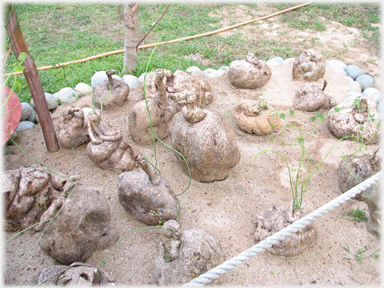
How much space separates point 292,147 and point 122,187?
2111 mm

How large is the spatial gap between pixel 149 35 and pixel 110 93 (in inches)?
118

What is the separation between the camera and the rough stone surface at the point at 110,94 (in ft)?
13.3

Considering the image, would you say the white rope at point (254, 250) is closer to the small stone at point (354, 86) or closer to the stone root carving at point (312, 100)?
the stone root carving at point (312, 100)

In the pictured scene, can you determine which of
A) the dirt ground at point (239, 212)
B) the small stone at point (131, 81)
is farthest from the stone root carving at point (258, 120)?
the small stone at point (131, 81)

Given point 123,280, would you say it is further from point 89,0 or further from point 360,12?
point 360,12

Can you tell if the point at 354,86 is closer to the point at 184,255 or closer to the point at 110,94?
the point at 110,94

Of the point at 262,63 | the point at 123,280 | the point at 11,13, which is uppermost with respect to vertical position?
the point at 11,13

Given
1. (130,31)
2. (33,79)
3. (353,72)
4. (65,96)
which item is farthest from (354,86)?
(33,79)

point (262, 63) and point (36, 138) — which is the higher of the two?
point (262, 63)

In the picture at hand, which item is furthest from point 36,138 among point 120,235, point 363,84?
point 363,84

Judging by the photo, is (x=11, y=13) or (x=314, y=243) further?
(x=11, y=13)

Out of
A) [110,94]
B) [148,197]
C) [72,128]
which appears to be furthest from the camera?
[110,94]

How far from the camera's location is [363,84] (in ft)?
16.2

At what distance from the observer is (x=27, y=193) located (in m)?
2.53
